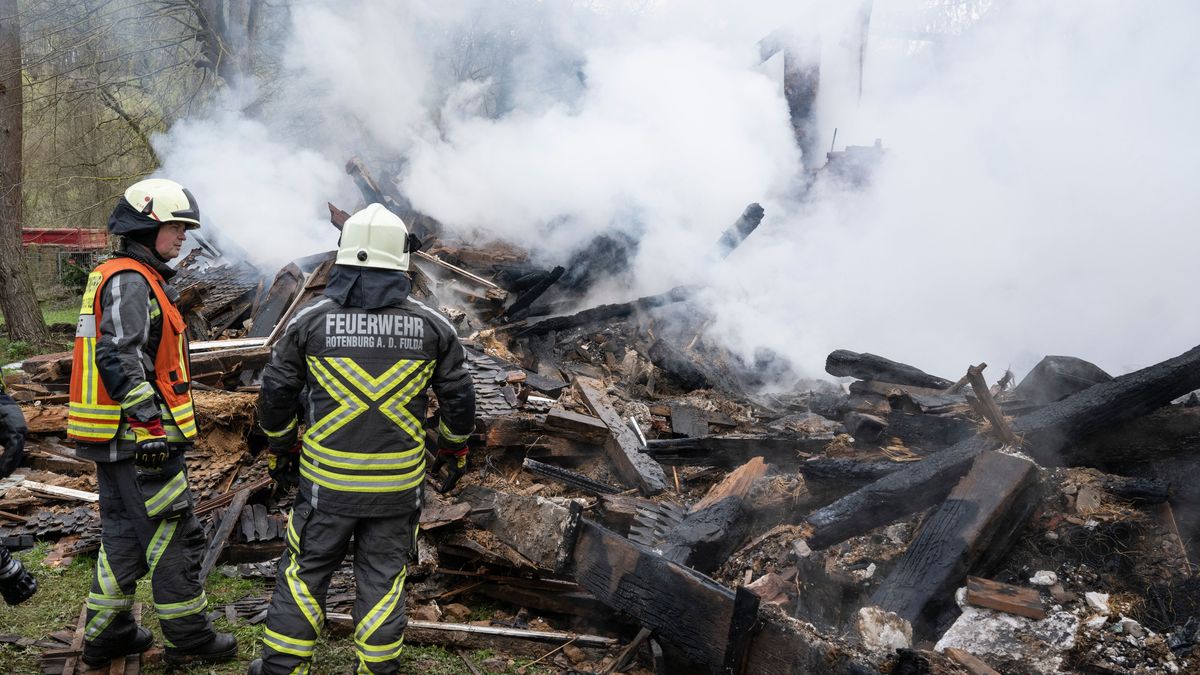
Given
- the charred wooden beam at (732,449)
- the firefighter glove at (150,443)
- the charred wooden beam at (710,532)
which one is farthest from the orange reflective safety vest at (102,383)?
the charred wooden beam at (732,449)

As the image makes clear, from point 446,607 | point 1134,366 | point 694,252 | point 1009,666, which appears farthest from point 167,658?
point 1134,366

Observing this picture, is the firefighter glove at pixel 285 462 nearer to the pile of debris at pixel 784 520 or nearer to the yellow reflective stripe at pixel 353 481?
the yellow reflective stripe at pixel 353 481

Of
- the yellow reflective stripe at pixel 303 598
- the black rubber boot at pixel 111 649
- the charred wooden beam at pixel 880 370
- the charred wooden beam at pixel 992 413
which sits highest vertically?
the charred wooden beam at pixel 880 370

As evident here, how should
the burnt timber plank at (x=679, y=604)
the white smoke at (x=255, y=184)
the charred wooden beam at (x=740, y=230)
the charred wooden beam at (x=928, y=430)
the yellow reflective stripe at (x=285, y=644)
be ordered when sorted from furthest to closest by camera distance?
the white smoke at (x=255, y=184)
the charred wooden beam at (x=740, y=230)
the charred wooden beam at (x=928, y=430)
the yellow reflective stripe at (x=285, y=644)
the burnt timber plank at (x=679, y=604)

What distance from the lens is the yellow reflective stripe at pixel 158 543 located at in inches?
143

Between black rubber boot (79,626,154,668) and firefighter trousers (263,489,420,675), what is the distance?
3.19 feet

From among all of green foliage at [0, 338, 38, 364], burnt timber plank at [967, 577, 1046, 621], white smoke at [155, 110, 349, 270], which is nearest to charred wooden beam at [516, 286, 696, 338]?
white smoke at [155, 110, 349, 270]

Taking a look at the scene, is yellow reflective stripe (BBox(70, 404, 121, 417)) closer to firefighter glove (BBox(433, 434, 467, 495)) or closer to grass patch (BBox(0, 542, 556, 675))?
grass patch (BBox(0, 542, 556, 675))

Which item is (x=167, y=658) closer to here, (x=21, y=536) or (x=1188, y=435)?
(x=21, y=536)

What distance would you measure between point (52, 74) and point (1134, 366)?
54.5 ft

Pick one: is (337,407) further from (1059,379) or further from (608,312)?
(608,312)

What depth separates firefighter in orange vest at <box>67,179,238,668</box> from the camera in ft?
11.4

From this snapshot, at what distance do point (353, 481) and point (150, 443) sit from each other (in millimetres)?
1018

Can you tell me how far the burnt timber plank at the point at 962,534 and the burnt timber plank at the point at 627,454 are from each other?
1.96 m
